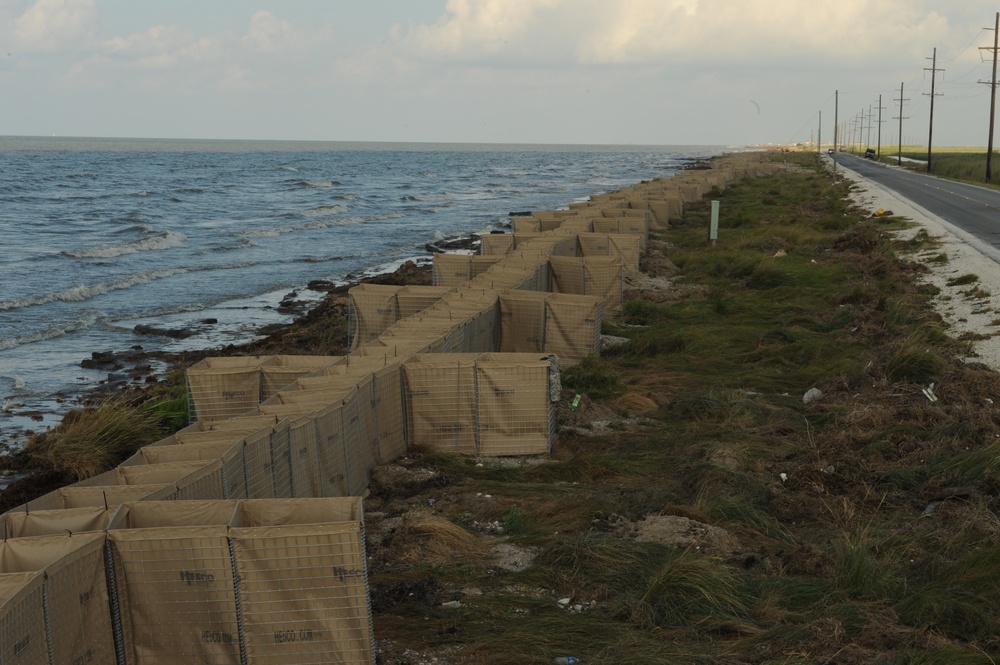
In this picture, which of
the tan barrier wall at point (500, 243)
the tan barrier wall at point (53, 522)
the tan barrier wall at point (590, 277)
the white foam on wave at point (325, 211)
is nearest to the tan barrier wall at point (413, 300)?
the tan barrier wall at point (590, 277)

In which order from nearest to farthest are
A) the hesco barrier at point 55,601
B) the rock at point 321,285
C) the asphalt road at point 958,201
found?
the hesco barrier at point 55,601, the rock at point 321,285, the asphalt road at point 958,201

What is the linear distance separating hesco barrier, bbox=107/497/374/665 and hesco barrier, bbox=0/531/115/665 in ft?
0.44

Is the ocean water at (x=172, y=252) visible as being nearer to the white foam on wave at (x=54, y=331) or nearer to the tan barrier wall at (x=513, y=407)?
the white foam on wave at (x=54, y=331)

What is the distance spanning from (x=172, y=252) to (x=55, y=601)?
112 ft

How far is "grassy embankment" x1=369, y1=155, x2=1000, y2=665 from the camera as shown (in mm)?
6410

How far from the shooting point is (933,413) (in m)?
10.8

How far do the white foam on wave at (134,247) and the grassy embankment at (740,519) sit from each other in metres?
26.4

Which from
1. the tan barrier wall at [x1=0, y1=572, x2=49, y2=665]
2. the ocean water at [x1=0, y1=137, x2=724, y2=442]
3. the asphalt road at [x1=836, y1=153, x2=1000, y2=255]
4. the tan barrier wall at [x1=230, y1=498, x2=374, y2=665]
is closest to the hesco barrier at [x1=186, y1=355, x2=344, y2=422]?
the ocean water at [x1=0, y1=137, x2=724, y2=442]

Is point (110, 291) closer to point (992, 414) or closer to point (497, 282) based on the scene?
point (497, 282)

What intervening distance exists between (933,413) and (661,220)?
2518cm

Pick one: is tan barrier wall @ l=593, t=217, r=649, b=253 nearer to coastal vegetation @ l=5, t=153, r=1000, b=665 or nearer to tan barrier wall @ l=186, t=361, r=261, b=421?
coastal vegetation @ l=5, t=153, r=1000, b=665

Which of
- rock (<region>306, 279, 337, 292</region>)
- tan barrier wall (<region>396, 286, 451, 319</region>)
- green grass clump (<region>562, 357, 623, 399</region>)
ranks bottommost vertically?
rock (<region>306, 279, 337, 292</region>)

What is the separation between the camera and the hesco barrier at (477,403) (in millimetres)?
10625

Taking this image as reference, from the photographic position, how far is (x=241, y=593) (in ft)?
19.2
